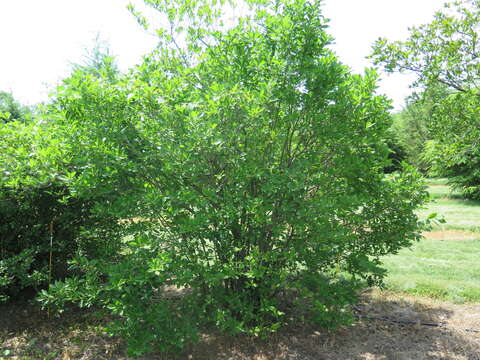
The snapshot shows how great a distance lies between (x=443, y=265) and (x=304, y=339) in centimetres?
433

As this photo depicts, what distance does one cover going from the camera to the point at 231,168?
344cm

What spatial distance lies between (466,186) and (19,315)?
17.9m

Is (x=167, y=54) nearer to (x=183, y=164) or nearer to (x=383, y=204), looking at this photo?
(x=183, y=164)

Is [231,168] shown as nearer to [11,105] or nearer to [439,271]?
[439,271]

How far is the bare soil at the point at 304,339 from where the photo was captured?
3.90 m

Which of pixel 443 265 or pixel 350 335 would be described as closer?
pixel 350 335

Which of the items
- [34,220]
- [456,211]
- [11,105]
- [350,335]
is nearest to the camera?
[350,335]

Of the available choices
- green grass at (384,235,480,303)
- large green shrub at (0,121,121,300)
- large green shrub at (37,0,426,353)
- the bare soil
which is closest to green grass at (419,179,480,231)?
green grass at (384,235,480,303)

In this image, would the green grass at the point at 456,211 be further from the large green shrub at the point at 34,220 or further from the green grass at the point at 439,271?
the large green shrub at the point at 34,220

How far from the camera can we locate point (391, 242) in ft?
13.5

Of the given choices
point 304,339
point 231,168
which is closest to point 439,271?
point 304,339

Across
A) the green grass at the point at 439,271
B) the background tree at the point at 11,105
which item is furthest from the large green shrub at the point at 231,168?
the background tree at the point at 11,105

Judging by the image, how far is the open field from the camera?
3.92 metres

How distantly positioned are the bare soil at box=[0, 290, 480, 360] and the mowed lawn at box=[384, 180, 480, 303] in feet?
1.83
